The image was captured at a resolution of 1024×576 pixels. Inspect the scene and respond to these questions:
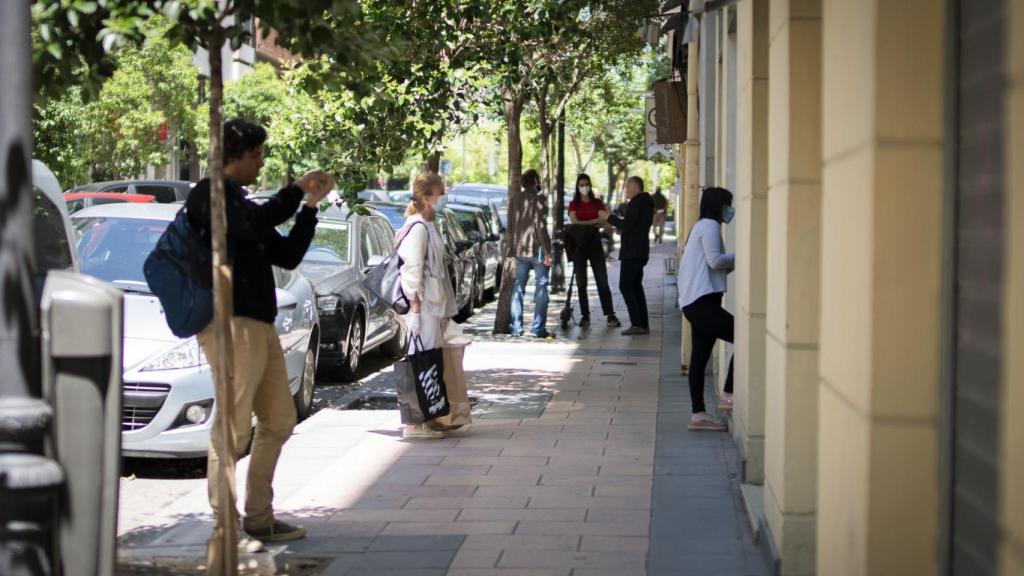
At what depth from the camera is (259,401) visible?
21.2ft

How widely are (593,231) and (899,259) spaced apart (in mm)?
15119

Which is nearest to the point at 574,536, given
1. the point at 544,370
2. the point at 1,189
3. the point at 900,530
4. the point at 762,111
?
the point at 762,111

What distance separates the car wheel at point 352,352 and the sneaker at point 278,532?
6308 millimetres

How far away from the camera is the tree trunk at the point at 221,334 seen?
5484mm

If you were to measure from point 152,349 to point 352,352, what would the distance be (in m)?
4.67

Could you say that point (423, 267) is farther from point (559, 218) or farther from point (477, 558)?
point (559, 218)

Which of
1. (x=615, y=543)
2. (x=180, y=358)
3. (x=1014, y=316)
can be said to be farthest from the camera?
(x=180, y=358)

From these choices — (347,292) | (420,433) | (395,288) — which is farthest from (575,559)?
(347,292)

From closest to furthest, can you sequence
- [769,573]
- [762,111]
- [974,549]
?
1. [974,549]
2. [769,573]
3. [762,111]

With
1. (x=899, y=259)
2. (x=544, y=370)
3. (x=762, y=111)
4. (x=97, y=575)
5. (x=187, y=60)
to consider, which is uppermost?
(x=187, y=60)

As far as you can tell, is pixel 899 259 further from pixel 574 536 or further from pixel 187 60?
pixel 187 60

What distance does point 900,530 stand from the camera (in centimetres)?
381

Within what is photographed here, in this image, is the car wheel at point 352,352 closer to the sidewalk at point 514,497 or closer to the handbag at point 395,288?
the sidewalk at point 514,497

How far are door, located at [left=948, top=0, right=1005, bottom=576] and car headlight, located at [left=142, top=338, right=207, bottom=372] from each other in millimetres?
5722
